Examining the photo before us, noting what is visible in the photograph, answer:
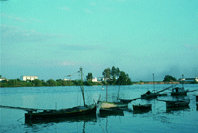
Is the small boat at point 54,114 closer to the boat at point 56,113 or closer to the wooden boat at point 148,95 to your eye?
the boat at point 56,113

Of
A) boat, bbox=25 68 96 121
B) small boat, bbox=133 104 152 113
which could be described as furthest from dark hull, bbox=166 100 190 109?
boat, bbox=25 68 96 121

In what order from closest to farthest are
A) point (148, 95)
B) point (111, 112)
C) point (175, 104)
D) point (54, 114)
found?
point (54, 114)
point (111, 112)
point (175, 104)
point (148, 95)

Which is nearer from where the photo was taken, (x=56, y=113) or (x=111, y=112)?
(x=56, y=113)

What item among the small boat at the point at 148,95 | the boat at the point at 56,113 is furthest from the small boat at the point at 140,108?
the small boat at the point at 148,95

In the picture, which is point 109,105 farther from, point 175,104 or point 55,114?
point 175,104

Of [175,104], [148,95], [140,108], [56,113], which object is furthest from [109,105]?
[148,95]

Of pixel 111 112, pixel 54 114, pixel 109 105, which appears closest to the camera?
pixel 54 114

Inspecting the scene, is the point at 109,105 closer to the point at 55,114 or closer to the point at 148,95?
the point at 55,114

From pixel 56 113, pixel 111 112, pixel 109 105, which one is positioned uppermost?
pixel 109 105

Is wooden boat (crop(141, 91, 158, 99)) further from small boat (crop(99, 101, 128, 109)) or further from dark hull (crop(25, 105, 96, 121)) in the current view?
dark hull (crop(25, 105, 96, 121))

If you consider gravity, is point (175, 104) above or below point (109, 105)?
below

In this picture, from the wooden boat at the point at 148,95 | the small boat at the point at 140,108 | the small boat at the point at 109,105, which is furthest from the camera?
the wooden boat at the point at 148,95

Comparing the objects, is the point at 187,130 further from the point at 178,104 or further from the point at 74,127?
the point at 178,104

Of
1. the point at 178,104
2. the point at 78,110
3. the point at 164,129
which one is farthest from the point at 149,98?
the point at 164,129
